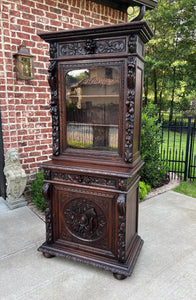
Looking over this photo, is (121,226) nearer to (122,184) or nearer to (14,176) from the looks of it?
(122,184)

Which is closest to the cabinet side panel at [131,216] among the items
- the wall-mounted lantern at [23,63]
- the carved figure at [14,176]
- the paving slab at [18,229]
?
the paving slab at [18,229]

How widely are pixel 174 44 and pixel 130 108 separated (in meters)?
12.3

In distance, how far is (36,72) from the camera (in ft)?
11.8

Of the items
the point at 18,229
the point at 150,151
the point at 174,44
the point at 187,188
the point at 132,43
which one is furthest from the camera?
the point at 174,44

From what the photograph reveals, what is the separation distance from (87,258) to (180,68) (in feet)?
37.8

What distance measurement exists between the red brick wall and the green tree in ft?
26.9

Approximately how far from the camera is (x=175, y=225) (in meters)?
3.10

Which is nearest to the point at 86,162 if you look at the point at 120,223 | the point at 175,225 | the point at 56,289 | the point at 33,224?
the point at 120,223

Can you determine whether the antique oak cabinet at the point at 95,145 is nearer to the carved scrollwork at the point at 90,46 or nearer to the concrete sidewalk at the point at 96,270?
the carved scrollwork at the point at 90,46

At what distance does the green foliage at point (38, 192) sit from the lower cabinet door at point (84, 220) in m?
1.04

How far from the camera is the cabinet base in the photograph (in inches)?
82.6

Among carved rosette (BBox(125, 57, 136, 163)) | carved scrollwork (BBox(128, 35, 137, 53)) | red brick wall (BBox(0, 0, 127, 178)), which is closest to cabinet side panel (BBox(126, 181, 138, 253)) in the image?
carved rosette (BBox(125, 57, 136, 163))

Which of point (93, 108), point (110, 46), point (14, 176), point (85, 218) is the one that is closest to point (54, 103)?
point (93, 108)

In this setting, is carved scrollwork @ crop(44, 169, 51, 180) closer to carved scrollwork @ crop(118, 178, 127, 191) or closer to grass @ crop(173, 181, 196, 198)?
carved scrollwork @ crop(118, 178, 127, 191)
